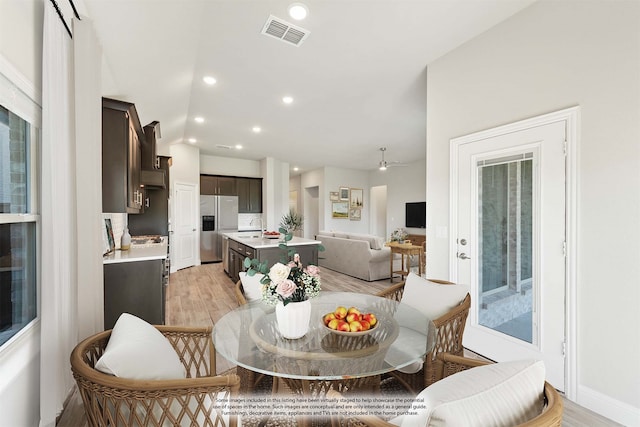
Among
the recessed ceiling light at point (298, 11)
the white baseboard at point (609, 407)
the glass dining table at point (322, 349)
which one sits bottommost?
the white baseboard at point (609, 407)

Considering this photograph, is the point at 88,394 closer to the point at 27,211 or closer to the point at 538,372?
the point at 27,211

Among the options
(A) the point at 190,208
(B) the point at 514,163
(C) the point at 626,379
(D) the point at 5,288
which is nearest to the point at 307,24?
(B) the point at 514,163

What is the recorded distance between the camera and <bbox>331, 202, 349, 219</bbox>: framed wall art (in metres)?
8.58

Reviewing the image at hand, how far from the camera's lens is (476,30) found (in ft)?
7.54

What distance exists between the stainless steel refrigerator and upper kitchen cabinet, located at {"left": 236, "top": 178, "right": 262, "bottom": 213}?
0.28m

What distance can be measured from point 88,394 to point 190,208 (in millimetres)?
5950

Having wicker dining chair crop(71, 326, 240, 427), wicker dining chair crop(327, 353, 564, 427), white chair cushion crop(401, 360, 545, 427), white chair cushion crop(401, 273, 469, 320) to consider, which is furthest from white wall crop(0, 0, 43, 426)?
white chair cushion crop(401, 273, 469, 320)

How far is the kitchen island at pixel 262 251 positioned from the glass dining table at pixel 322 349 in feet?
6.41

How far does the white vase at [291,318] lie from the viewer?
1262 mm

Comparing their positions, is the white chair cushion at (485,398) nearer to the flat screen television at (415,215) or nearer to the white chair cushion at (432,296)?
the white chair cushion at (432,296)

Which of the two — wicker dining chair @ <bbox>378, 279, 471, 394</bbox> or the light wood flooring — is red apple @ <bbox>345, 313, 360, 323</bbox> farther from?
the light wood flooring

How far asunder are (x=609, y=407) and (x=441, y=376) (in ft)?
4.38

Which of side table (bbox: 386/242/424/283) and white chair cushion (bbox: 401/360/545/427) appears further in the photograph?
side table (bbox: 386/242/424/283)

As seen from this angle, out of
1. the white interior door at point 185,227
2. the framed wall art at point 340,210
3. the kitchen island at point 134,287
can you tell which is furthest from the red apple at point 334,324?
the framed wall art at point 340,210
